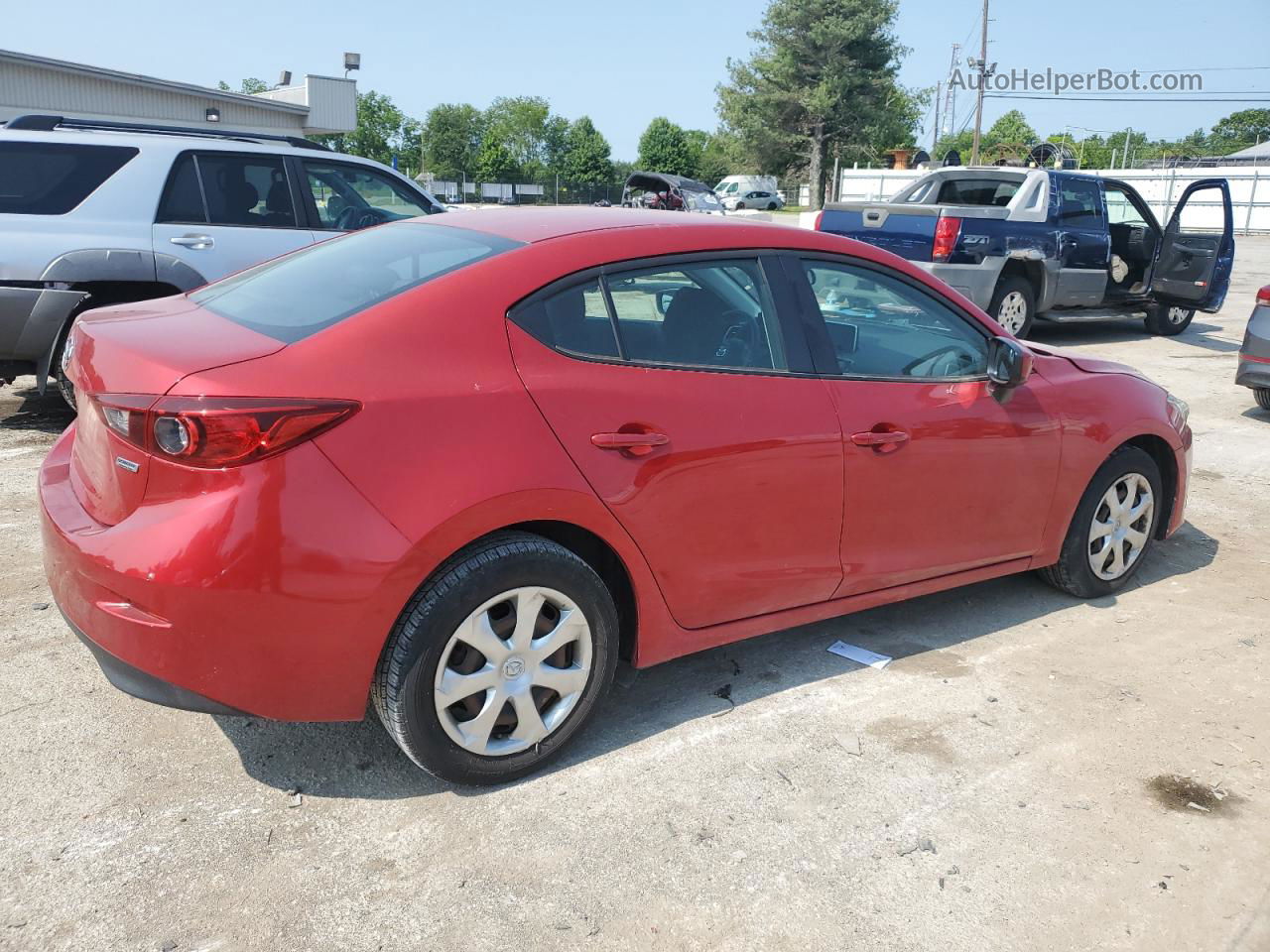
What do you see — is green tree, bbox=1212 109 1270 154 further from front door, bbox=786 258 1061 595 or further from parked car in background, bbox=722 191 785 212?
front door, bbox=786 258 1061 595

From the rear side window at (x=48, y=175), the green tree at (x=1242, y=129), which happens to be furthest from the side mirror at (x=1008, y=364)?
the green tree at (x=1242, y=129)

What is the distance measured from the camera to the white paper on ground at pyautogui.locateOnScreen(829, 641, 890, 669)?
12.5ft

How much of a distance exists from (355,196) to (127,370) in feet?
16.6

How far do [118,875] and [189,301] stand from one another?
1.78 meters

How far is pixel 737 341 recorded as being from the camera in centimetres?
329

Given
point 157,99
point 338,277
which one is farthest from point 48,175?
point 157,99

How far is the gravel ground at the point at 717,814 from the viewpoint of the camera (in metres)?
2.41

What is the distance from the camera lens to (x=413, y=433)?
101 inches

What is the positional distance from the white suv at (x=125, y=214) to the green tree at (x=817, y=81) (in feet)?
165

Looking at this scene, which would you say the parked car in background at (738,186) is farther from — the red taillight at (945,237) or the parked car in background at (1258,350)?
the parked car in background at (1258,350)

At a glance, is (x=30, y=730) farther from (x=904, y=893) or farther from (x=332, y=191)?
(x=332, y=191)

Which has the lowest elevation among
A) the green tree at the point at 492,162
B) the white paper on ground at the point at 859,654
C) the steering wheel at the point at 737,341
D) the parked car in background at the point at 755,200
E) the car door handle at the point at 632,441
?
the white paper on ground at the point at 859,654

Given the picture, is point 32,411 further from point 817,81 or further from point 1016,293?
point 817,81

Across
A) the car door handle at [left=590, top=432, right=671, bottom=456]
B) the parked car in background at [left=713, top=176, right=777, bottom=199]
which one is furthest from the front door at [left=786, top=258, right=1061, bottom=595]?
the parked car in background at [left=713, top=176, right=777, bottom=199]
